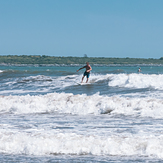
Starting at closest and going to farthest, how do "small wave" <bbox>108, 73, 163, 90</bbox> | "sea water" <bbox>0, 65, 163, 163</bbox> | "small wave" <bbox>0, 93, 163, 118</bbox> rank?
"sea water" <bbox>0, 65, 163, 163</bbox>
"small wave" <bbox>0, 93, 163, 118</bbox>
"small wave" <bbox>108, 73, 163, 90</bbox>

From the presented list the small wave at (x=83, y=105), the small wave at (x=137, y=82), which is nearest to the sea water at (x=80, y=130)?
the small wave at (x=83, y=105)

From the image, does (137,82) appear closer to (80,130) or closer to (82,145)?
(80,130)

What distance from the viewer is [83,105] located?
41.1 ft

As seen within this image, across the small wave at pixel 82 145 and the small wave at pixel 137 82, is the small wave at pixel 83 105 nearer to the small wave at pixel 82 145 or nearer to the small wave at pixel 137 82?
the small wave at pixel 82 145

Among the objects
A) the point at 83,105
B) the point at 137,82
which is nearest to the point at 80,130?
the point at 83,105

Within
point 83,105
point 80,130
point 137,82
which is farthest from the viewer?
point 137,82

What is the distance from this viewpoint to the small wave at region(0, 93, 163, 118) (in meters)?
11.4

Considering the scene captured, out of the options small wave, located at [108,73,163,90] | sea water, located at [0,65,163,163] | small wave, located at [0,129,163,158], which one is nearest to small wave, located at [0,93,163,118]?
sea water, located at [0,65,163,163]

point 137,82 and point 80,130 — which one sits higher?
point 137,82

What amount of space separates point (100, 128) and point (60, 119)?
86.0 inches

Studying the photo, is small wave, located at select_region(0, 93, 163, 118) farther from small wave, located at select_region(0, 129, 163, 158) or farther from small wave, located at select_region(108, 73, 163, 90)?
small wave, located at select_region(108, 73, 163, 90)

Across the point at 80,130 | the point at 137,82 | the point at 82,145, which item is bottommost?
the point at 82,145

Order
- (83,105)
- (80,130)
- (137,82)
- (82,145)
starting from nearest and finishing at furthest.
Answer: (82,145) < (80,130) < (83,105) < (137,82)

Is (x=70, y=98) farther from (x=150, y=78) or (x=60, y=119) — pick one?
(x=150, y=78)
